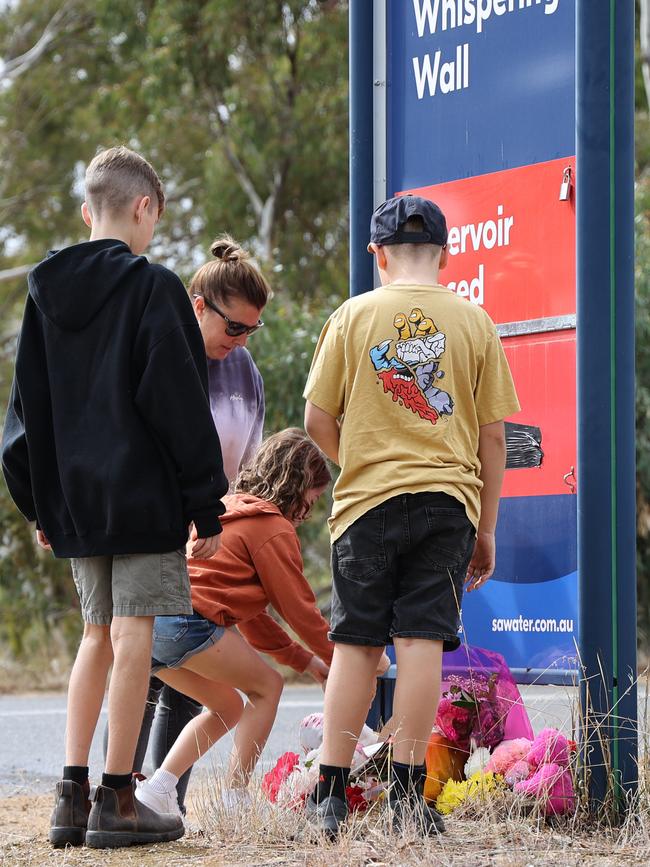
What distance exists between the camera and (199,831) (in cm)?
370

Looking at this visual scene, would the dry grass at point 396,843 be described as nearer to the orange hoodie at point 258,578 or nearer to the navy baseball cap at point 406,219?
the orange hoodie at point 258,578

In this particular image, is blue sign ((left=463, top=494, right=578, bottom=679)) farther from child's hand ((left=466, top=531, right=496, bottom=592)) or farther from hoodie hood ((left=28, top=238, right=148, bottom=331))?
hoodie hood ((left=28, top=238, right=148, bottom=331))

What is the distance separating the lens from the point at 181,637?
3.85m

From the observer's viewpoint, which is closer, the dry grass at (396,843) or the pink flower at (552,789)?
the dry grass at (396,843)

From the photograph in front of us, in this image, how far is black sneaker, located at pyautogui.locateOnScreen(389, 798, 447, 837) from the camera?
321 centimetres

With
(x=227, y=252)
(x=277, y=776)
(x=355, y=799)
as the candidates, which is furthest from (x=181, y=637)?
(x=227, y=252)

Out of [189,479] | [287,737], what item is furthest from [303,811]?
[287,737]

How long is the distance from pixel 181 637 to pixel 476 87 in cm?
202

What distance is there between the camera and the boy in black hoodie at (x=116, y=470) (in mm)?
3400

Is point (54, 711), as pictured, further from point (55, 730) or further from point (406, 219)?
point (406, 219)

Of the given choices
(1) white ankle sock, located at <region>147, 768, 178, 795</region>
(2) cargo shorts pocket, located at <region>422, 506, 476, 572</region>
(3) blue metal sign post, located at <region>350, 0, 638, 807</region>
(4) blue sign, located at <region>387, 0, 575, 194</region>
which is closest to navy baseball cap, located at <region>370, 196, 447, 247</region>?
(3) blue metal sign post, located at <region>350, 0, 638, 807</region>

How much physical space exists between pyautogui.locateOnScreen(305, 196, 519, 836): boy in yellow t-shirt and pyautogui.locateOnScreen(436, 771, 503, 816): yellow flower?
0.38 meters

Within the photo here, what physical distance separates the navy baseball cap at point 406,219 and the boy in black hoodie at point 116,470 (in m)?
0.59

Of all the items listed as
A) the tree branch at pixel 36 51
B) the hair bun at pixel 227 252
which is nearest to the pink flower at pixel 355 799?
the hair bun at pixel 227 252
